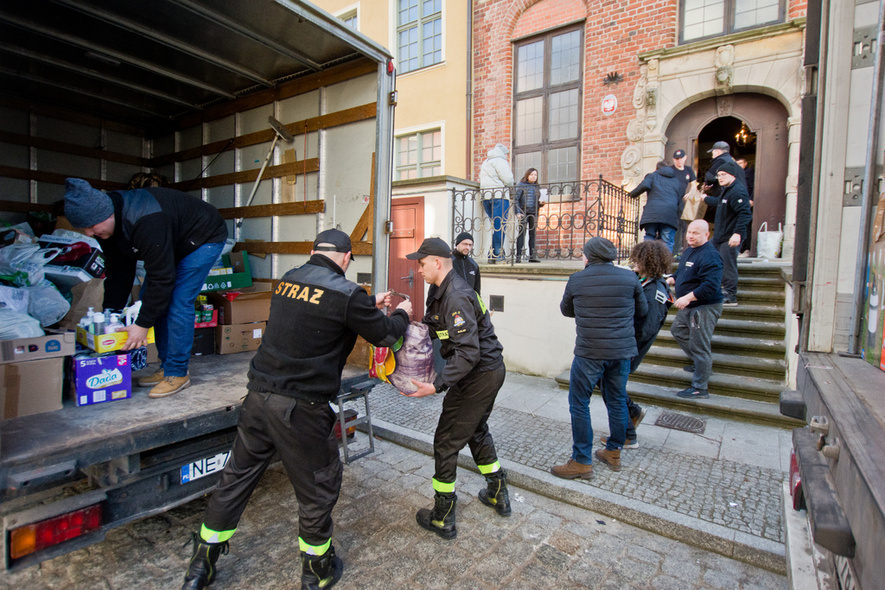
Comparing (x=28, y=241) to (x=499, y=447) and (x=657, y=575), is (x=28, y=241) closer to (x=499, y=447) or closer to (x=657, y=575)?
(x=499, y=447)

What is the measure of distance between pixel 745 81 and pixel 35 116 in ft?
33.0

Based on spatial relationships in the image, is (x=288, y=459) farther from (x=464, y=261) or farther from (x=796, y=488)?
(x=464, y=261)

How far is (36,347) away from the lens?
2600 mm

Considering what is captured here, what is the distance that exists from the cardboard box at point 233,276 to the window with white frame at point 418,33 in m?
8.26

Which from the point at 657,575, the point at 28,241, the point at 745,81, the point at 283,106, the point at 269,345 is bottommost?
the point at 657,575

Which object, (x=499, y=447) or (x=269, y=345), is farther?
(x=499, y=447)

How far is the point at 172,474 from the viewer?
2.64 m

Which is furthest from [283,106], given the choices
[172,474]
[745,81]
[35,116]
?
[745,81]

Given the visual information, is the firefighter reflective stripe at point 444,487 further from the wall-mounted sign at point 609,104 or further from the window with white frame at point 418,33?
the window with white frame at point 418,33

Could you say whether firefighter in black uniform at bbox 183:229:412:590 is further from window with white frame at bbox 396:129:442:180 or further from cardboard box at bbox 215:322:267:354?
window with white frame at bbox 396:129:442:180

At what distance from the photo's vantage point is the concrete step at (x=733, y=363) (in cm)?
548

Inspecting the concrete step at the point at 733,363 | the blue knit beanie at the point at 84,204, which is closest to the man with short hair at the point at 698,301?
the concrete step at the point at 733,363

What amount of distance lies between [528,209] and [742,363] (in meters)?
3.82

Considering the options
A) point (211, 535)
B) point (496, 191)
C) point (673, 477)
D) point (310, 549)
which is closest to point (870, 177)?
point (673, 477)
